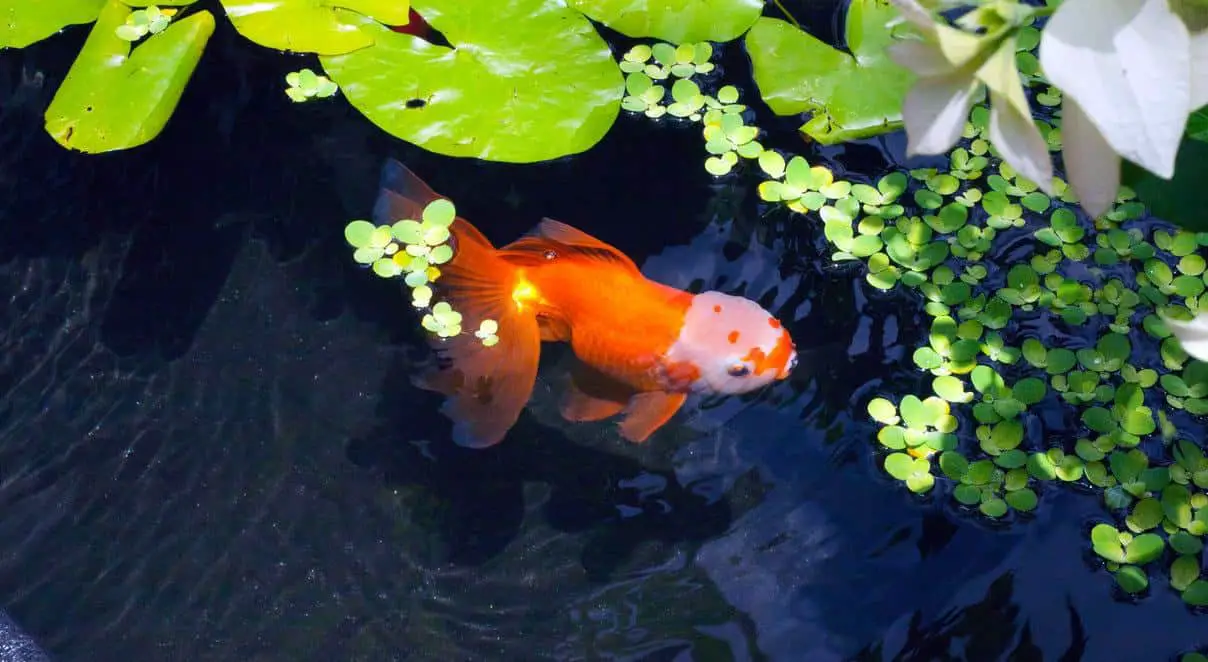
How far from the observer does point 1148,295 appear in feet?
5.41

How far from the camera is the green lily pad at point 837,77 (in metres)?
1.82

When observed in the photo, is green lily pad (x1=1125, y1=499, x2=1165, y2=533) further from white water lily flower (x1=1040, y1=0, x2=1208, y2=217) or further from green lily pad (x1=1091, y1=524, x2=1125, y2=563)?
white water lily flower (x1=1040, y1=0, x2=1208, y2=217)

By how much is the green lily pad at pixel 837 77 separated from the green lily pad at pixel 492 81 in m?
0.32

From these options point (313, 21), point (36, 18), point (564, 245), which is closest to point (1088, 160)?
point (564, 245)

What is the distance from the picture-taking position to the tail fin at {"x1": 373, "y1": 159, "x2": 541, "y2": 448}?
5.57 feet

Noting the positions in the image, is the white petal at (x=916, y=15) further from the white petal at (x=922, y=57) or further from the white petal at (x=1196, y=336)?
the white petal at (x=1196, y=336)

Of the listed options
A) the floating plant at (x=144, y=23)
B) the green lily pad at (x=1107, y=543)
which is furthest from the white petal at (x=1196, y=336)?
the floating plant at (x=144, y=23)

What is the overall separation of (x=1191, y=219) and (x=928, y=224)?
0.61m

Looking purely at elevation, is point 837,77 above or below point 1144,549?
above

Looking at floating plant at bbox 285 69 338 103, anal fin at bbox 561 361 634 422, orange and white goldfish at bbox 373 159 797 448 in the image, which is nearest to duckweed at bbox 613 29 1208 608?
orange and white goldfish at bbox 373 159 797 448

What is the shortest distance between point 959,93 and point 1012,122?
4 cm

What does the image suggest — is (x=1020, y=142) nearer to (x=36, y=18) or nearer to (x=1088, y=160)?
(x=1088, y=160)

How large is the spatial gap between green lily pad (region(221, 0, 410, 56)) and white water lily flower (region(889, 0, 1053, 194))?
137 cm

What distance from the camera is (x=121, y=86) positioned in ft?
6.14
